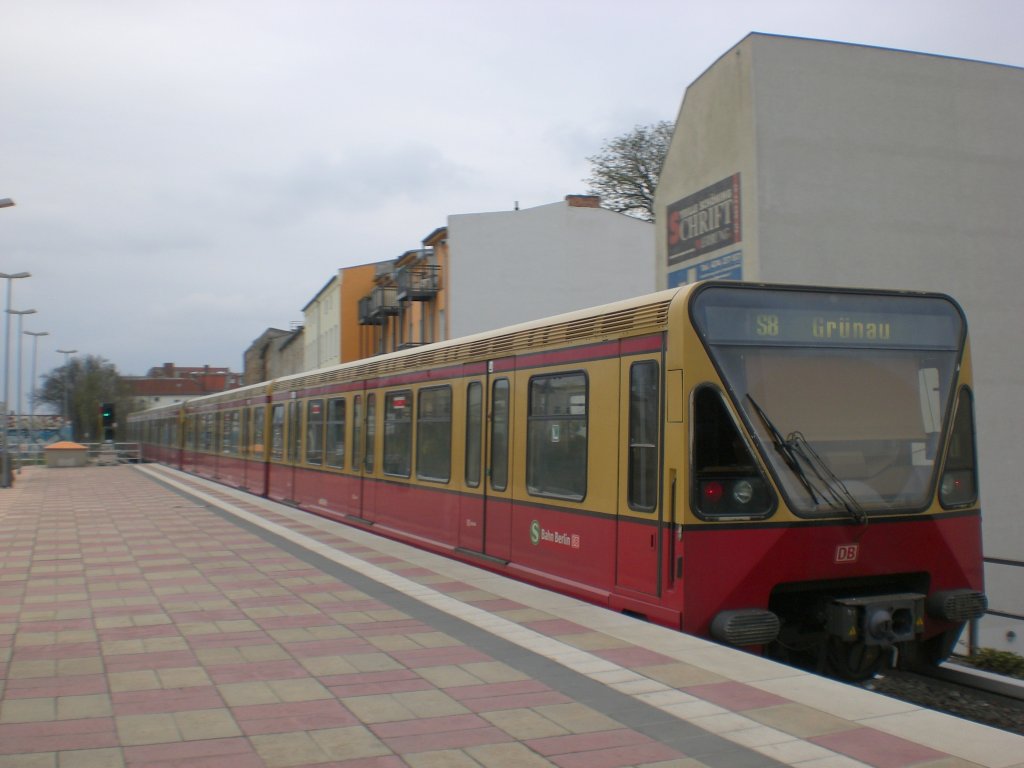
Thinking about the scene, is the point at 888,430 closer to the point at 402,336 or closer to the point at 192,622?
the point at 192,622

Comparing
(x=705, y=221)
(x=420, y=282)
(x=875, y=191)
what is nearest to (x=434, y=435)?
(x=705, y=221)

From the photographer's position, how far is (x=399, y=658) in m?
6.50

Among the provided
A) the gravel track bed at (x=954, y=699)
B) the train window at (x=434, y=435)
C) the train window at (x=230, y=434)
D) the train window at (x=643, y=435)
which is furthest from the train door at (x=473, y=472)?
the train window at (x=230, y=434)

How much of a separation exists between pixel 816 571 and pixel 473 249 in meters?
32.6

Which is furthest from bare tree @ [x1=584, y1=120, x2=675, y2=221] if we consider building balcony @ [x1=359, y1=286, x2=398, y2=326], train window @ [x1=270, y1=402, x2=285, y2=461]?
train window @ [x1=270, y1=402, x2=285, y2=461]

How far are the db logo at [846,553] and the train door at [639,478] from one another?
1227mm

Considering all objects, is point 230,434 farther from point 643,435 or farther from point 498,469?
point 643,435

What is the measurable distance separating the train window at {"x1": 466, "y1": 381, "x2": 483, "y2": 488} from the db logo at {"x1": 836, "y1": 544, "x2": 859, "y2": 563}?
15.3ft

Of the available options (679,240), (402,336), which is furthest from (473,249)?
(679,240)

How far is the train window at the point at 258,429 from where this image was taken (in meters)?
24.5

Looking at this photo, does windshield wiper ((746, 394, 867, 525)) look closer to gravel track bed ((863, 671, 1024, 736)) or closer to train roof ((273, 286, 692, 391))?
train roof ((273, 286, 692, 391))

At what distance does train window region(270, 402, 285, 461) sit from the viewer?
22.4 meters

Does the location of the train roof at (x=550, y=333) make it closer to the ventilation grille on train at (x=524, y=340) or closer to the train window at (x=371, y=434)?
the ventilation grille on train at (x=524, y=340)

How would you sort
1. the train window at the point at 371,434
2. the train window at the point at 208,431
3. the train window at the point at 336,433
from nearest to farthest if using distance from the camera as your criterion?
1. the train window at the point at 371,434
2. the train window at the point at 336,433
3. the train window at the point at 208,431
